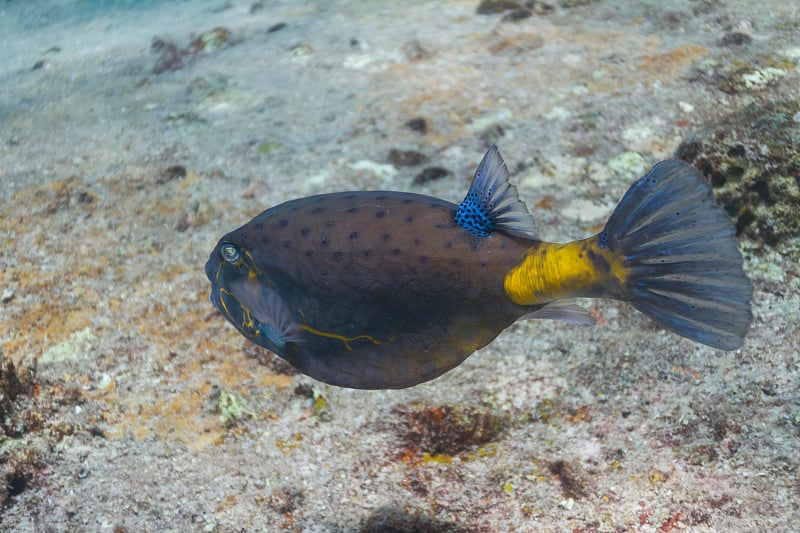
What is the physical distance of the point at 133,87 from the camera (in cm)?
733

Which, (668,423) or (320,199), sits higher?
(320,199)

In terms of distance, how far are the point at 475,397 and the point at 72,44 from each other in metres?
12.4

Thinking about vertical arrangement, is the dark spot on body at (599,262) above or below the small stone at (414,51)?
above

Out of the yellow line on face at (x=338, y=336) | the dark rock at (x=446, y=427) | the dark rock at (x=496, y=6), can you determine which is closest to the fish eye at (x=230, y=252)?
the yellow line on face at (x=338, y=336)

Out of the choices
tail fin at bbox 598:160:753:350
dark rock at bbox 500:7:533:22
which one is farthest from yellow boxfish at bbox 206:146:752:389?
dark rock at bbox 500:7:533:22

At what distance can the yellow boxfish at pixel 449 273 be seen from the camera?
63.8 inches

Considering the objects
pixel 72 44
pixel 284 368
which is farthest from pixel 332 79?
pixel 72 44

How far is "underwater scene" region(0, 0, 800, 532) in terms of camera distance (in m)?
1.92

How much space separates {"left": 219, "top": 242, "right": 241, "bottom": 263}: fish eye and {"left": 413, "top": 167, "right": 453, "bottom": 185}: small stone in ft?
8.56

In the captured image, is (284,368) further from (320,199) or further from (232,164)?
(232,164)

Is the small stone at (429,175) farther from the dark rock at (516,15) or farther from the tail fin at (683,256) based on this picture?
the dark rock at (516,15)

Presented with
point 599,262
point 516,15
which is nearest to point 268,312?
point 599,262

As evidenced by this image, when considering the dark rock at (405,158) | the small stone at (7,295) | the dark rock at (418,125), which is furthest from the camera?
the dark rock at (418,125)

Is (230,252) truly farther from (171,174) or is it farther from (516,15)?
(516,15)
